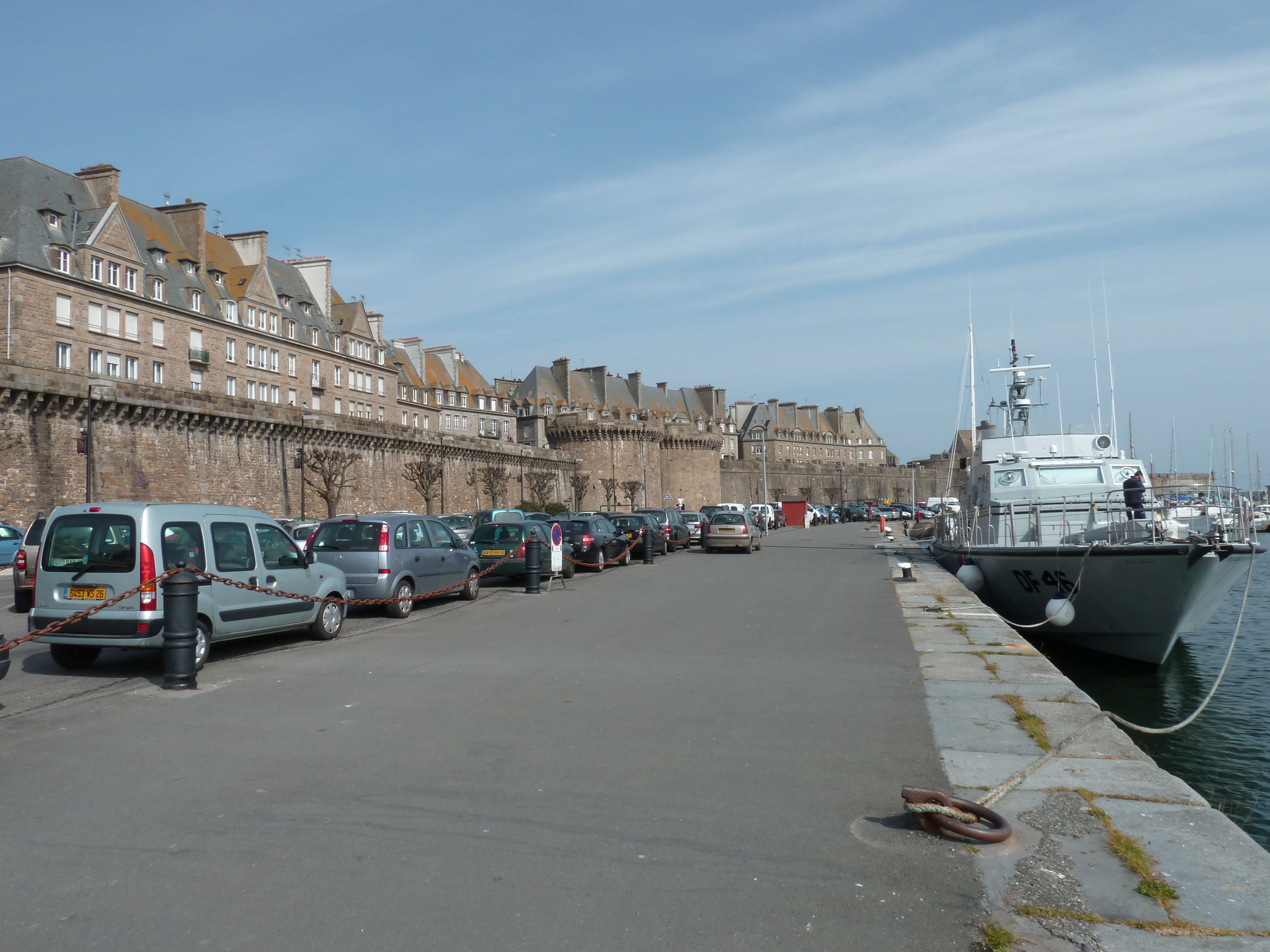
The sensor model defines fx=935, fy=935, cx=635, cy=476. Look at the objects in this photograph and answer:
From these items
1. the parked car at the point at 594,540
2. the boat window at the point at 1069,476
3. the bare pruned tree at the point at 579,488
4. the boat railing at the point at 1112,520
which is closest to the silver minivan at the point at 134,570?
the boat railing at the point at 1112,520

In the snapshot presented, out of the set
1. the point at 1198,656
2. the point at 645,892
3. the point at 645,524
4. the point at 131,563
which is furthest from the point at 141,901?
the point at 645,524

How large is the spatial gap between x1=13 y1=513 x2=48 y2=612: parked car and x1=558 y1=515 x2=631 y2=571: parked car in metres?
11.0

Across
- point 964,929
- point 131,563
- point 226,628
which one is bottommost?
point 964,929

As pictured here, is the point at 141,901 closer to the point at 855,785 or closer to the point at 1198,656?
the point at 855,785

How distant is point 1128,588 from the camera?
14336 mm

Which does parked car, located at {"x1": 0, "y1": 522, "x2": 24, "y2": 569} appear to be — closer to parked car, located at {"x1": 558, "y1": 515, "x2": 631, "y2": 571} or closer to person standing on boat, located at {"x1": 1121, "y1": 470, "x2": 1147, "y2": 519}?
parked car, located at {"x1": 558, "y1": 515, "x2": 631, "y2": 571}

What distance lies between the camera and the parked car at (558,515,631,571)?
2319 cm

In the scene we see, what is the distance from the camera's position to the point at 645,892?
394 centimetres

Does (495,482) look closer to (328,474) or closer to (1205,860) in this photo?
(328,474)

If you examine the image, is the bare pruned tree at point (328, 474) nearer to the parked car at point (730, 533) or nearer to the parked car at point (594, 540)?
the parked car at point (730, 533)

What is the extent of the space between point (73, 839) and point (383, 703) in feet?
10.6

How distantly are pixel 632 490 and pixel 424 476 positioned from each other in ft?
85.8

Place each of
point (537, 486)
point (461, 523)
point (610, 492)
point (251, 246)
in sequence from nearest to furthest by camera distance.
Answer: point (461, 523) → point (251, 246) → point (537, 486) → point (610, 492)

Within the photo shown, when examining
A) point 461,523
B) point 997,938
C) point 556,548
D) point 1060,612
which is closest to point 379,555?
point 556,548
